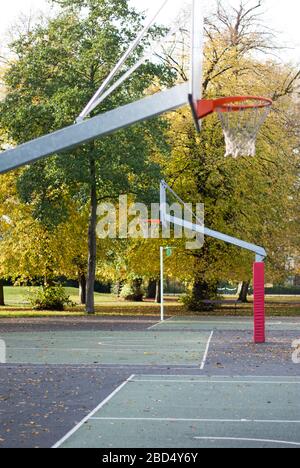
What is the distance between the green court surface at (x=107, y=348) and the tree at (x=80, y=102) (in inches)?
337

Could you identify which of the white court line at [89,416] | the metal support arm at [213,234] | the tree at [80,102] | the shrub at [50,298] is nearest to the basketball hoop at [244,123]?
the white court line at [89,416]

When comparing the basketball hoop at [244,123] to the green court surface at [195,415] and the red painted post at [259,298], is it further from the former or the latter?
the red painted post at [259,298]

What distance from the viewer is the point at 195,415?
12008 mm

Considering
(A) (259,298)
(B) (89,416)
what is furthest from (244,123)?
(A) (259,298)

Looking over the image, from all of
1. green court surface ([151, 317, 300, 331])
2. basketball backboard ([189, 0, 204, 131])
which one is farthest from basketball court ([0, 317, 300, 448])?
basketball backboard ([189, 0, 204, 131])

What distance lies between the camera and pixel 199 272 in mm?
40219

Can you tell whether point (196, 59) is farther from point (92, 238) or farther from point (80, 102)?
point (92, 238)

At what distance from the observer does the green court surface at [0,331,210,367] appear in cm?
1931

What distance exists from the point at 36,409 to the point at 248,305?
122 ft

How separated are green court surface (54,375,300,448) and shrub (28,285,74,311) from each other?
1069 inches

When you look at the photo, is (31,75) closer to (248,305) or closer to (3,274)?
(3,274)

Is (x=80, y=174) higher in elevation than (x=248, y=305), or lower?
higher

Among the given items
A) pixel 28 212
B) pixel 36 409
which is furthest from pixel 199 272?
pixel 36 409
